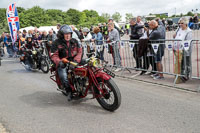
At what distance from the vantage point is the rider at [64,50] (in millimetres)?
4969

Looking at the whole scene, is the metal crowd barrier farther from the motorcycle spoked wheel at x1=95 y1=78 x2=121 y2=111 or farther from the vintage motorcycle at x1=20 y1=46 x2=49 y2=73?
the vintage motorcycle at x1=20 y1=46 x2=49 y2=73

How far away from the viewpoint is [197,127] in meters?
3.64

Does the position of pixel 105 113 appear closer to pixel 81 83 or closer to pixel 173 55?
pixel 81 83

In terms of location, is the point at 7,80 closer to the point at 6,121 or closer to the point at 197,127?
the point at 6,121

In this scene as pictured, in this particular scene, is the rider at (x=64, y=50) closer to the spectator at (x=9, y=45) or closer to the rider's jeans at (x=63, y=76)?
the rider's jeans at (x=63, y=76)

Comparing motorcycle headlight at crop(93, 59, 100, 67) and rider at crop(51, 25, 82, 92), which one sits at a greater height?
rider at crop(51, 25, 82, 92)

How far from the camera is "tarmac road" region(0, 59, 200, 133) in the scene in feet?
12.4

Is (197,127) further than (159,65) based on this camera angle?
No

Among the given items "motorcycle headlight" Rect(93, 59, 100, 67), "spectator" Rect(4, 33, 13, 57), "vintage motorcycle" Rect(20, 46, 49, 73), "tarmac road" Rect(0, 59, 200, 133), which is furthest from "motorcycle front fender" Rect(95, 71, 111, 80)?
"spectator" Rect(4, 33, 13, 57)

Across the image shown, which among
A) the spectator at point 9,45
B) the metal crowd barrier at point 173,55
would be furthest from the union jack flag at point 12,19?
the metal crowd barrier at point 173,55

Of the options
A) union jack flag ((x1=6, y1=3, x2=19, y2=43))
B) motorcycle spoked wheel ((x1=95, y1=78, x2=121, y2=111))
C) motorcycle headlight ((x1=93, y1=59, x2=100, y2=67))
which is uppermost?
union jack flag ((x1=6, y1=3, x2=19, y2=43))

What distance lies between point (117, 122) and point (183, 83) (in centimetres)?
314

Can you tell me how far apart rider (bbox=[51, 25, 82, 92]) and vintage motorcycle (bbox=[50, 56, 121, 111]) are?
254 mm

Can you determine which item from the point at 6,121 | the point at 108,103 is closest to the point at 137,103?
the point at 108,103
